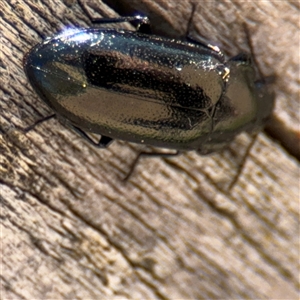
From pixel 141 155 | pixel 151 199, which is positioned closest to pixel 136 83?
pixel 141 155

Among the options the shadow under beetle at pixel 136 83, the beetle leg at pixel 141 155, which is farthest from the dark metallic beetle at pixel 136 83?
Result: the beetle leg at pixel 141 155

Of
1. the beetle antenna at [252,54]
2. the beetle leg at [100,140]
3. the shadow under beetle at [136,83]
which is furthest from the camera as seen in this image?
the beetle antenna at [252,54]

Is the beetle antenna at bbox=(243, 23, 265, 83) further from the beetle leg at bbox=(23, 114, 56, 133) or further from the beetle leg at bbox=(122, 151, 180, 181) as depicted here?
the beetle leg at bbox=(23, 114, 56, 133)

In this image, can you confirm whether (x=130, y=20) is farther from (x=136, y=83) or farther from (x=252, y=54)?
(x=252, y=54)

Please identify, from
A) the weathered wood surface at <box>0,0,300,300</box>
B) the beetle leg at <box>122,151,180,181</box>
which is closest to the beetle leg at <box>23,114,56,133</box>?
the weathered wood surface at <box>0,0,300,300</box>

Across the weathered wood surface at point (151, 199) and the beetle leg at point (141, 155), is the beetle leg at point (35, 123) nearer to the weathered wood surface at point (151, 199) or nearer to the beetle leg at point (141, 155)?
the weathered wood surface at point (151, 199)

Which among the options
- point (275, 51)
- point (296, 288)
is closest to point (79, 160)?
point (275, 51)

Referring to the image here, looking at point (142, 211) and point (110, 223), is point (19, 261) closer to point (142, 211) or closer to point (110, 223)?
point (110, 223)
